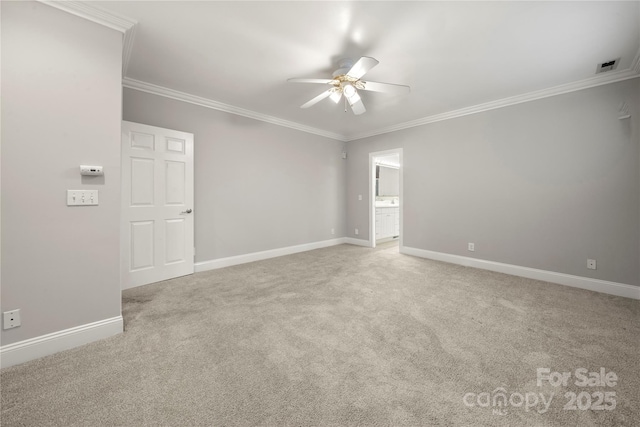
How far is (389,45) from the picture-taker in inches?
93.2

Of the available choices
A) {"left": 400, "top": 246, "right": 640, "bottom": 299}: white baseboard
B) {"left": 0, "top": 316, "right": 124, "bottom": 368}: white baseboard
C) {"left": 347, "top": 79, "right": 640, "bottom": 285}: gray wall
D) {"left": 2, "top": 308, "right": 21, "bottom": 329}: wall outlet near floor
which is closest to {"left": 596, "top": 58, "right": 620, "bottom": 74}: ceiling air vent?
{"left": 347, "top": 79, "right": 640, "bottom": 285}: gray wall

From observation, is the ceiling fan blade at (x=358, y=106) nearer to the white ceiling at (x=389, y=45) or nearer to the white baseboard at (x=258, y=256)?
the white ceiling at (x=389, y=45)

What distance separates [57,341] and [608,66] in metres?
5.67

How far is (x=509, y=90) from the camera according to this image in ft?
11.0

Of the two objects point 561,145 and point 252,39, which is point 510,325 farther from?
point 252,39

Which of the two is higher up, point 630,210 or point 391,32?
point 391,32

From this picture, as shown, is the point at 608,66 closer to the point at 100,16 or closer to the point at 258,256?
the point at 100,16

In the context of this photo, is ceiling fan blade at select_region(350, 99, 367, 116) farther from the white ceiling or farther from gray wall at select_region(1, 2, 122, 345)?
gray wall at select_region(1, 2, 122, 345)

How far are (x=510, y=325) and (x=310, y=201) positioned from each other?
3.81 m

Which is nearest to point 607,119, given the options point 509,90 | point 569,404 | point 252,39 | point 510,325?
point 509,90

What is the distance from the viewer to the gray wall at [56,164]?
5.41 feet

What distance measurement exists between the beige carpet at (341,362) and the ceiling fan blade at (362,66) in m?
2.25

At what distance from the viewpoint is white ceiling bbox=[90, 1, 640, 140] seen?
1.95m

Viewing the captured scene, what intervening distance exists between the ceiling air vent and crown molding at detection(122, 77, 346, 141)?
3.99 metres
